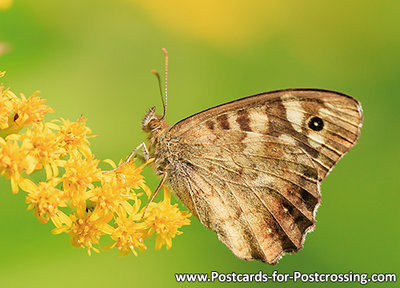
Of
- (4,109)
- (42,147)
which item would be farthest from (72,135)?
(4,109)

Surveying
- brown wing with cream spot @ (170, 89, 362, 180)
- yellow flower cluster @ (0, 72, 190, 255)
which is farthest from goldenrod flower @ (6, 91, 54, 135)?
brown wing with cream spot @ (170, 89, 362, 180)

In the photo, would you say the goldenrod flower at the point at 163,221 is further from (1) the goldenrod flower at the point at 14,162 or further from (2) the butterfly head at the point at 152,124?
(1) the goldenrod flower at the point at 14,162

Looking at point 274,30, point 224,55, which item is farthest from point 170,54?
point 274,30

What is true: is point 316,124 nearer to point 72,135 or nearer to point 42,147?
point 72,135

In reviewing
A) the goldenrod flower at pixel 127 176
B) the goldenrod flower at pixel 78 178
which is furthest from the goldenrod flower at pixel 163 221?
the goldenrod flower at pixel 78 178

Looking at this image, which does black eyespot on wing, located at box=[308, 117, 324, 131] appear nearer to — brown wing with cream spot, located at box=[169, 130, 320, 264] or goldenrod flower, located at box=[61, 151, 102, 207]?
brown wing with cream spot, located at box=[169, 130, 320, 264]

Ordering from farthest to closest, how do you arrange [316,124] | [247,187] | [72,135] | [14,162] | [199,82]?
[199,82], [247,187], [316,124], [72,135], [14,162]

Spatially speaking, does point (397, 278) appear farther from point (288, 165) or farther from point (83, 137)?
point (83, 137)

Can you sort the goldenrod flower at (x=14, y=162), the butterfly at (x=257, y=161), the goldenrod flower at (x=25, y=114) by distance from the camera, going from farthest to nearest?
the butterfly at (x=257, y=161), the goldenrod flower at (x=25, y=114), the goldenrod flower at (x=14, y=162)
